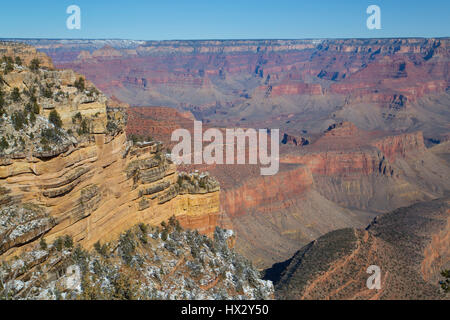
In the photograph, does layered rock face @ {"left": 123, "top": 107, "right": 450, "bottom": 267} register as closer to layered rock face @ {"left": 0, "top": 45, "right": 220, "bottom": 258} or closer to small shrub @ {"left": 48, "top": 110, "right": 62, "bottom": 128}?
layered rock face @ {"left": 0, "top": 45, "right": 220, "bottom": 258}

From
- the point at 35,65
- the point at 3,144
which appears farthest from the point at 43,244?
the point at 35,65

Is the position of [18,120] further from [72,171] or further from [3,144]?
[72,171]

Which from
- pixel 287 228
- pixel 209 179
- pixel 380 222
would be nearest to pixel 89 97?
pixel 209 179

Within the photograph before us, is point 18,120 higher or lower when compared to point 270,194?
higher

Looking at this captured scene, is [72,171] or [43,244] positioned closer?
[43,244]

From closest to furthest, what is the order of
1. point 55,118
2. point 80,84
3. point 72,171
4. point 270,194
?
point 72,171, point 55,118, point 80,84, point 270,194

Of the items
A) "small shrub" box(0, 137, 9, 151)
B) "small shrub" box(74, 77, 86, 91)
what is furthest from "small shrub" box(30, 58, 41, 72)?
"small shrub" box(0, 137, 9, 151)

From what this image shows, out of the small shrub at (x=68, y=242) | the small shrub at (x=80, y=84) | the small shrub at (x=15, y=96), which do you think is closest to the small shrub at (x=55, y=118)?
the small shrub at (x=15, y=96)

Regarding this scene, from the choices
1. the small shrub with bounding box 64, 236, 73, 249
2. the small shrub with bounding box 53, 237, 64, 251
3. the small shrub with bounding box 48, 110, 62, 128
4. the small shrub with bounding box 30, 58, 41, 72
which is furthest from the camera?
the small shrub with bounding box 30, 58, 41, 72
